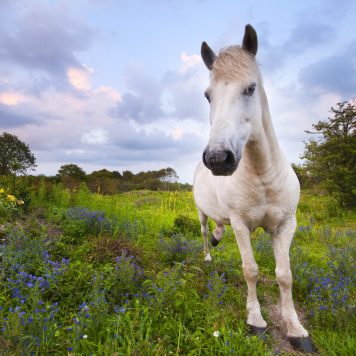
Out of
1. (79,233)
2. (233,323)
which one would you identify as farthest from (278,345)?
(79,233)

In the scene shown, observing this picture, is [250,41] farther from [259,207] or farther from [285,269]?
[285,269]

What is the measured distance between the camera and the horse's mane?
226 centimetres

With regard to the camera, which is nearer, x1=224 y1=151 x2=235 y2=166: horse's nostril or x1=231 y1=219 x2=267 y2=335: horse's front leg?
x1=224 y1=151 x2=235 y2=166: horse's nostril

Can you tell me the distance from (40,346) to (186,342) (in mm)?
1143

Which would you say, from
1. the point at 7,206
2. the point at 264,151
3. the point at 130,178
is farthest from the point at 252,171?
the point at 130,178

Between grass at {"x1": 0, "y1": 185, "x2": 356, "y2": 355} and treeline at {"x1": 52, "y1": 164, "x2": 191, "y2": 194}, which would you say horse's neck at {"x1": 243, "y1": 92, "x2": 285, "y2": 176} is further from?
treeline at {"x1": 52, "y1": 164, "x2": 191, "y2": 194}

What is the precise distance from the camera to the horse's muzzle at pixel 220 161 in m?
1.88

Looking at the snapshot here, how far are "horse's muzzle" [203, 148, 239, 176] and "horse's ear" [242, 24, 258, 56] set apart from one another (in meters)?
1.26

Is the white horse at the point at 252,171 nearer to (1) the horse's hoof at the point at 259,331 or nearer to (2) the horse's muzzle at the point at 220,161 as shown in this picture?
(1) the horse's hoof at the point at 259,331

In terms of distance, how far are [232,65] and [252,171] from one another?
3.28 ft

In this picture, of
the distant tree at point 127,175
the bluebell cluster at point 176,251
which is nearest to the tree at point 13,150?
the distant tree at point 127,175

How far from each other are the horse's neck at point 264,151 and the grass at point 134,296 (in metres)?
1.22

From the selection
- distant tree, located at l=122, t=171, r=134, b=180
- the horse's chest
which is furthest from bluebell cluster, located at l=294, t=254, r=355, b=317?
distant tree, located at l=122, t=171, r=134, b=180

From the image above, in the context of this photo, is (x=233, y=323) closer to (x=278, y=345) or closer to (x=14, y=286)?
(x=278, y=345)
